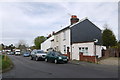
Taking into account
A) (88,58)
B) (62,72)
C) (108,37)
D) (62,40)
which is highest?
(108,37)

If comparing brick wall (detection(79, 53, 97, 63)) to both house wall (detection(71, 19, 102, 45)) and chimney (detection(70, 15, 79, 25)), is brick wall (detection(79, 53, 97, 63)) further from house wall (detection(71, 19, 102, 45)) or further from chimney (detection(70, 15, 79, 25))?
chimney (detection(70, 15, 79, 25))

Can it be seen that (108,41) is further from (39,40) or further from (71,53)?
(39,40)

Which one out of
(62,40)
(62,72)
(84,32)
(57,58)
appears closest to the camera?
(62,72)

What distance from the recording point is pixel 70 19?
37.6 m

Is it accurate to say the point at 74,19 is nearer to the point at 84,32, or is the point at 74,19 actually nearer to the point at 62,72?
the point at 84,32

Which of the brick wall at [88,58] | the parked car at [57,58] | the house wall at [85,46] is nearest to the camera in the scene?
the parked car at [57,58]

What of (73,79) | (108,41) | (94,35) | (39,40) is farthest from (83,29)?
(39,40)

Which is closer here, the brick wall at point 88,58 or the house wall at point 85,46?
the brick wall at point 88,58

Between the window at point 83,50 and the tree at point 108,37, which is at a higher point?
the tree at point 108,37

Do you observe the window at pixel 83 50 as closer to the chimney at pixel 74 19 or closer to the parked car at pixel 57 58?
the parked car at pixel 57 58

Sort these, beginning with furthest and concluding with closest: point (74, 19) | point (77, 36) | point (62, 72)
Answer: point (74, 19) < point (77, 36) < point (62, 72)

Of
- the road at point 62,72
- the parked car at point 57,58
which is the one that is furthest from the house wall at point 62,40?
the road at point 62,72

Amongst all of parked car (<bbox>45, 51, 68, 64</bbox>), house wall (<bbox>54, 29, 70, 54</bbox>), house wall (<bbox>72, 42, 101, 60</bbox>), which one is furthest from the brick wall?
house wall (<bbox>54, 29, 70, 54</bbox>)

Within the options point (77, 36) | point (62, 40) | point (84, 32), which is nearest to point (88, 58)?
point (77, 36)
